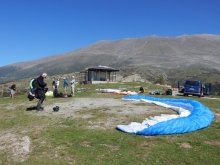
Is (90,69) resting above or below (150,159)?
above

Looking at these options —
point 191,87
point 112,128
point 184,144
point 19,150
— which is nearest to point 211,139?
point 184,144

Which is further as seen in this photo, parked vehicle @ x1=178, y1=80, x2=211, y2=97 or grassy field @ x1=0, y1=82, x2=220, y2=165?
parked vehicle @ x1=178, y1=80, x2=211, y2=97

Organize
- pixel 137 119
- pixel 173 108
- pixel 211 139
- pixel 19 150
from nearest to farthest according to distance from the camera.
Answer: pixel 19 150, pixel 211 139, pixel 137 119, pixel 173 108

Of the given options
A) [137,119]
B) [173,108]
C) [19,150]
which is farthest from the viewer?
[173,108]

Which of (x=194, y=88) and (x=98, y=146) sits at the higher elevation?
(x=194, y=88)

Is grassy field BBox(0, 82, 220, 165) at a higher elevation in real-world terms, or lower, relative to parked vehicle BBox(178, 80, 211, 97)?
lower

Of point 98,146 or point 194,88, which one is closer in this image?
point 98,146

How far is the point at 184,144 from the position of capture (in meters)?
8.90

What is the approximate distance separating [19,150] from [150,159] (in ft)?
15.4

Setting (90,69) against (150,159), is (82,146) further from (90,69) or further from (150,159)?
(90,69)

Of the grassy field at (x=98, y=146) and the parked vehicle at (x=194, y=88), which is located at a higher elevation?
the parked vehicle at (x=194, y=88)

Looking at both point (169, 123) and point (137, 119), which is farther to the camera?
point (137, 119)

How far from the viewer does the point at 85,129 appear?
1071 centimetres

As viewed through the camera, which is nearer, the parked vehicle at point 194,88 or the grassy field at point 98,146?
the grassy field at point 98,146
